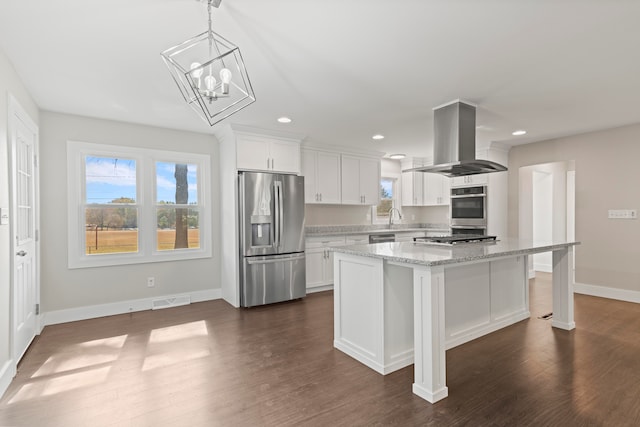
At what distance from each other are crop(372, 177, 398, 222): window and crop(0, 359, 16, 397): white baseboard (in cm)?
535

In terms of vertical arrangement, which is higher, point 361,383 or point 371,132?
point 371,132

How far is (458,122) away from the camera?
3338mm

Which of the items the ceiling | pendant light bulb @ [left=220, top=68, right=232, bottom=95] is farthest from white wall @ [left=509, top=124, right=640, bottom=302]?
pendant light bulb @ [left=220, top=68, right=232, bottom=95]

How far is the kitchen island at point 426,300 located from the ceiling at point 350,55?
4.83ft

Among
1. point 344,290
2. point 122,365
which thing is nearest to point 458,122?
point 344,290

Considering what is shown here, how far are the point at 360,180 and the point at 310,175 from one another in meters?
1.05

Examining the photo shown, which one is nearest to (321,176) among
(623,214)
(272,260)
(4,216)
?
(272,260)

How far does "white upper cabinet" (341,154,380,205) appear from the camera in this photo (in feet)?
18.4

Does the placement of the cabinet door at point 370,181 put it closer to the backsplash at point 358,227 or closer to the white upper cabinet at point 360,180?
the white upper cabinet at point 360,180

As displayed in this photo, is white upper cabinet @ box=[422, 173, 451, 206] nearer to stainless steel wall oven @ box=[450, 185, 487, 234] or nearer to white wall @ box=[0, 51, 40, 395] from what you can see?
stainless steel wall oven @ box=[450, 185, 487, 234]

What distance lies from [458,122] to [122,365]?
3775 millimetres

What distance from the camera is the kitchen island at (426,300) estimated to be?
6.95 feet

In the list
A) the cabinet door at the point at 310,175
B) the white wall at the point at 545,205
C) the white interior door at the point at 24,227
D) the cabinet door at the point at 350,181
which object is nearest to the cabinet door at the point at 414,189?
the cabinet door at the point at 350,181

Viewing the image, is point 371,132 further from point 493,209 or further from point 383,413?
point 383,413
